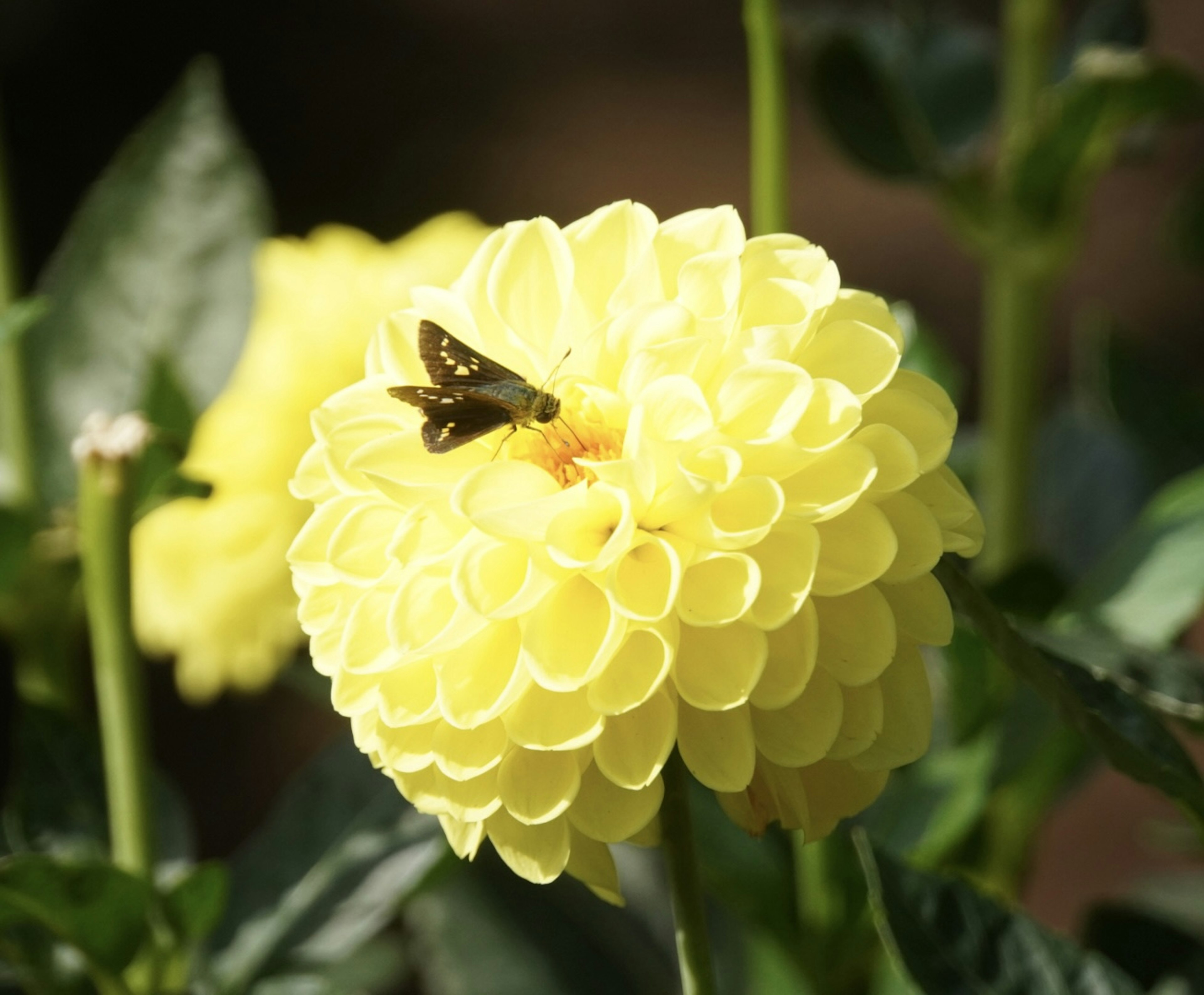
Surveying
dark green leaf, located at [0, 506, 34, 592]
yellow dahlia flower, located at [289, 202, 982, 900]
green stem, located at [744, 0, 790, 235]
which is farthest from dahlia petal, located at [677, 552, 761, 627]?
dark green leaf, located at [0, 506, 34, 592]

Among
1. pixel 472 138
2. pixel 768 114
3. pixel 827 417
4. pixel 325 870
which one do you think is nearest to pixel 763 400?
pixel 827 417

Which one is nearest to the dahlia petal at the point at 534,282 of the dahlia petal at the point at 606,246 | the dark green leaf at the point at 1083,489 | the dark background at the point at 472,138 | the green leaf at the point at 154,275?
the dahlia petal at the point at 606,246

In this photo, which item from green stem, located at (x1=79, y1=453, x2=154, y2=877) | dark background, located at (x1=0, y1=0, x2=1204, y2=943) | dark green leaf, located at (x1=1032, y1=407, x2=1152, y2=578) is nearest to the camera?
green stem, located at (x1=79, y1=453, x2=154, y2=877)

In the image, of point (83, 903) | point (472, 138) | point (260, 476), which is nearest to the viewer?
point (83, 903)

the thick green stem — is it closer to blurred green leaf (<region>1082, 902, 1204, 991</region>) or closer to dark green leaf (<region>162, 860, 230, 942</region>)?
blurred green leaf (<region>1082, 902, 1204, 991</region>)

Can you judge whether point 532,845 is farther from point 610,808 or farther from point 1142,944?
point 1142,944

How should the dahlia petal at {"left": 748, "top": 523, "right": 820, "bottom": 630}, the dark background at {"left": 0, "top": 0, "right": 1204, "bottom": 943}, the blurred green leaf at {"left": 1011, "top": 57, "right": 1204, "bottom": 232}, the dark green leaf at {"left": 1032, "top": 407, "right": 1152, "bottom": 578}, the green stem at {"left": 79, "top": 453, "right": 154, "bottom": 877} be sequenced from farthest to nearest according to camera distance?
the dark background at {"left": 0, "top": 0, "right": 1204, "bottom": 943} → the dark green leaf at {"left": 1032, "top": 407, "right": 1152, "bottom": 578} → the blurred green leaf at {"left": 1011, "top": 57, "right": 1204, "bottom": 232} → the green stem at {"left": 79, "top": 453, "right": 154, "bottom": 877} → the dahlia petal at {"left": 748, "top": 523, "right": 820, "bottom": 630}

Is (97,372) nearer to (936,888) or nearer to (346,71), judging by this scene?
(936,888)
